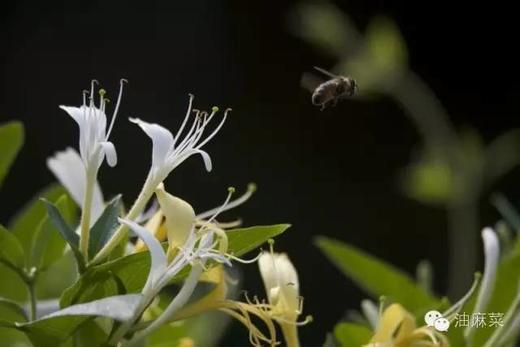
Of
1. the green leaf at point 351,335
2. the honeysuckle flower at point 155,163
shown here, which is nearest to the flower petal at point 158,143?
the honeysuckle flower at point 155,163

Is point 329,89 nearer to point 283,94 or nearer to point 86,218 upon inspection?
point 86,218

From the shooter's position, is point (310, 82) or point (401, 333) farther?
point (310, 82)

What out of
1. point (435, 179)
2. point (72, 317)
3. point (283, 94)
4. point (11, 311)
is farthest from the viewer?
point (283, 94)

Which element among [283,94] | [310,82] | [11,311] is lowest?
[283,94]

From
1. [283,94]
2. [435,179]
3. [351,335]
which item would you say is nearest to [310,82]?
[351,335]

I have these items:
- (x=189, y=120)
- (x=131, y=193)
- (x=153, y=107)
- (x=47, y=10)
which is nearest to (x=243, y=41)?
(x=47, y=10)

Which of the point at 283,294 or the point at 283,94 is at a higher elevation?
the point at 283,294

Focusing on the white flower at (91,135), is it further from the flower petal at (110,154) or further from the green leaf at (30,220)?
the green leaf at (30,220)

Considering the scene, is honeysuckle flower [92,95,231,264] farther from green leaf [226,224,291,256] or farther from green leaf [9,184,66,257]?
green leaf [9,184,66,257]
